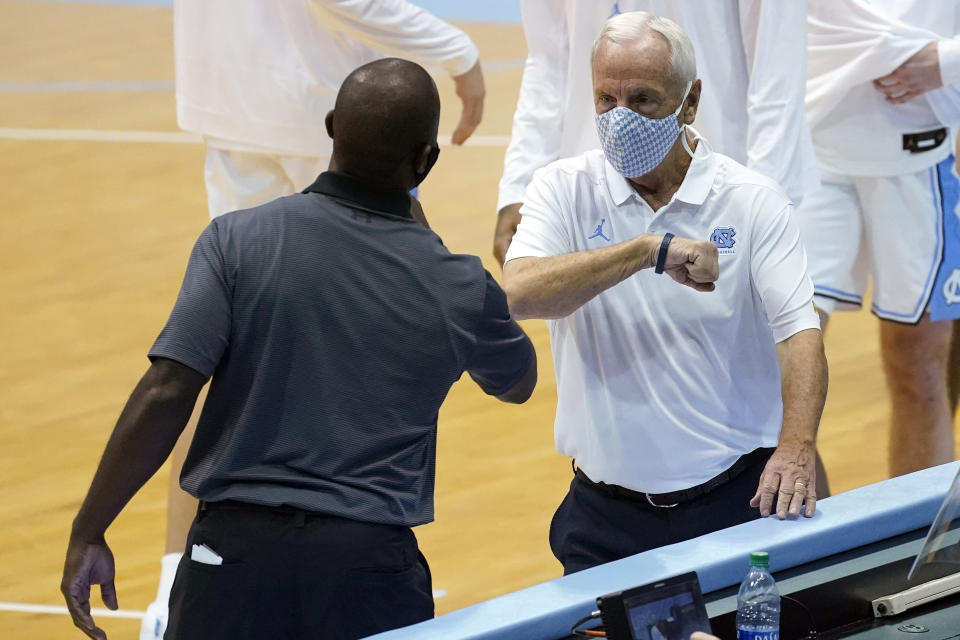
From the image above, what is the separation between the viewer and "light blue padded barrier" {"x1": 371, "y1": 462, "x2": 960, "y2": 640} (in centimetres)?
225

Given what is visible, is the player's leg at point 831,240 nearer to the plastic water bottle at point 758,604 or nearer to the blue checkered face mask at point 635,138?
the blue checkered face mask at point 635,138

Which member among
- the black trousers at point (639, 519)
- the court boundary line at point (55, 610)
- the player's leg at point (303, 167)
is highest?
the player's leg at point (303, 167)

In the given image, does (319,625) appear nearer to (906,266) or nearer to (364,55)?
(364,55)

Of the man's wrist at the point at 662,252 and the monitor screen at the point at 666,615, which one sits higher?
the man's wrist at the point at 662,252

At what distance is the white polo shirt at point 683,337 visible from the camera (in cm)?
296

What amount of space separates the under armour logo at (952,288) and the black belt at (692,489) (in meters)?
1.46

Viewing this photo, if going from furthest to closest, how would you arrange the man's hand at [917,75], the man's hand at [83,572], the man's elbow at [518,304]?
the man's hand at [917,75]
the man's elbow at [518,304]
the man's hand at [83,572]

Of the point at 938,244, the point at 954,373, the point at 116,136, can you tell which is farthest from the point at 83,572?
the point at 116,136

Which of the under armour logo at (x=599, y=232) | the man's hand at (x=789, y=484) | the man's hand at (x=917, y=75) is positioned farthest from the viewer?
the man's hand at (x=917, y=75)

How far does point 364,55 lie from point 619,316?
4.76 feet

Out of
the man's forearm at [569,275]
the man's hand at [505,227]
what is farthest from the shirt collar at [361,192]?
the man's hand at [505,227]

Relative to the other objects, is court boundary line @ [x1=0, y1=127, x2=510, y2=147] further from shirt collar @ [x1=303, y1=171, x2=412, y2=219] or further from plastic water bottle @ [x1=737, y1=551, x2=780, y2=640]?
plastic water bottle @ [x1=737, y1=551, x2=780, y2=640]

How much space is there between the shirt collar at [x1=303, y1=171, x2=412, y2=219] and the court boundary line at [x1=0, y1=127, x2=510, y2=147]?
6.10 metres

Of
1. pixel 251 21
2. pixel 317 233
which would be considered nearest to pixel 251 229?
pixel 317 233
